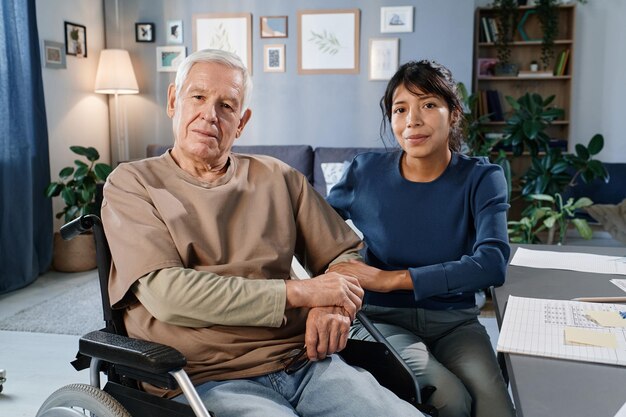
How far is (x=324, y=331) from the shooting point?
52.9 inches

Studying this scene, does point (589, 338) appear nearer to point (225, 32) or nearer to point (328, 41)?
point (328, 41)

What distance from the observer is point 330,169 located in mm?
4785

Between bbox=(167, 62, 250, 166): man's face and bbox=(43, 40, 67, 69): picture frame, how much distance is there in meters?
3.55

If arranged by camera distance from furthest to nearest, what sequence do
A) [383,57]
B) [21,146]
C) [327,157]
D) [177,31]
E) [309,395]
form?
[177,31]
[383,57]
[327,157]
[21,146]
[309,395]

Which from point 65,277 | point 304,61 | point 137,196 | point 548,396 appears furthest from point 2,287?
point 548,396

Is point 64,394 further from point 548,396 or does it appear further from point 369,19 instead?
point 369,19

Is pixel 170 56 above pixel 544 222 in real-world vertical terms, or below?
above

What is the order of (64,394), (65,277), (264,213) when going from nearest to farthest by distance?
1. (64,394)
2. (264,213)
3. (65,277)

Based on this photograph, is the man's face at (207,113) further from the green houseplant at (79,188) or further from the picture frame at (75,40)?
the picture frame at (75,40)

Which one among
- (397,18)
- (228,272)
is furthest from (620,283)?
(397,18)

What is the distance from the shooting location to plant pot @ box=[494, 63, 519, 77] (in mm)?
5824

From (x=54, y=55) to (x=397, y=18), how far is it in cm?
256

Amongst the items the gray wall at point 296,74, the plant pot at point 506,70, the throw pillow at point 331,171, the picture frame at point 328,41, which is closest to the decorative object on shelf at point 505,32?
the plant pot at point 506,70

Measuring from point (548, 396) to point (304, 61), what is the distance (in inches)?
180
